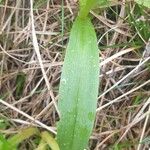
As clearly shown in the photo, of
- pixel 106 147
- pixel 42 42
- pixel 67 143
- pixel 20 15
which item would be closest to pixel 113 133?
pixel 106 147

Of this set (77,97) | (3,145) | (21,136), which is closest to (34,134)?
(21,136)

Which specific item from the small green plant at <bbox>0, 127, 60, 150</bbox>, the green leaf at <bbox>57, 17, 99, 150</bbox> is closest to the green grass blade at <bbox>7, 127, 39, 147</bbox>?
the small green plant at <bbox>0, 127, 60, 150</bbox>

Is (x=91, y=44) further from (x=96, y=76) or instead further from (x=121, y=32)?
(x=121, y=32)

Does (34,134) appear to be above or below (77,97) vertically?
below

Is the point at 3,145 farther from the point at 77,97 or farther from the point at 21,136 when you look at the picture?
the point at 77,97

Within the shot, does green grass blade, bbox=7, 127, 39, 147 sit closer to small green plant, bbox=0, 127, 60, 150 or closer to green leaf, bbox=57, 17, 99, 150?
small green plant, bbox=0, 127, 60, 150

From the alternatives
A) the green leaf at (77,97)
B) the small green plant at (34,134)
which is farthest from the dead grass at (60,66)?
the green leaf at (77,97)
